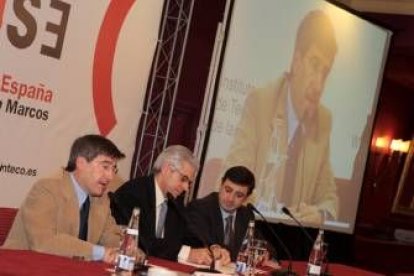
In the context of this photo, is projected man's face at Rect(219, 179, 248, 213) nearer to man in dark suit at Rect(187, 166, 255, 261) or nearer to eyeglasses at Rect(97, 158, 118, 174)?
man in dark suit at Rect(187, 166, 255, 261)

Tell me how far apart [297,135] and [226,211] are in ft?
7.33

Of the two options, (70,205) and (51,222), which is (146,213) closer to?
(70,205)

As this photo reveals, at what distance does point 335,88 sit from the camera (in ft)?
23.4

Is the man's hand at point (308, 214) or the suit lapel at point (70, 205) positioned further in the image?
the man's hand at point (308, 214)

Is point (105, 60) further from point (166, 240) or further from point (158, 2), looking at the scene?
point (166, 240)

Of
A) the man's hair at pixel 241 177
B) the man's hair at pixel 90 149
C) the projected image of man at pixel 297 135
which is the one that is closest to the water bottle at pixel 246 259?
the man's hair at pixel 90 149

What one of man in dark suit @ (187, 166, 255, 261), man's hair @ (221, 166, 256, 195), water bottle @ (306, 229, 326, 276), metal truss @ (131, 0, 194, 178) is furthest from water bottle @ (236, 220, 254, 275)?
metal truss @ (131, 0, 194, 178)

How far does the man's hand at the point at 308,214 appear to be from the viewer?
6866mm

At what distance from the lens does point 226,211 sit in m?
4.65

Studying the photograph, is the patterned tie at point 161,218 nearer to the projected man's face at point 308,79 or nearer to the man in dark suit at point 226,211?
the man in dark suit at point 226,211

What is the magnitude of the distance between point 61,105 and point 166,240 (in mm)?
1343

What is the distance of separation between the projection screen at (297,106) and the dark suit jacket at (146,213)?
1.76m

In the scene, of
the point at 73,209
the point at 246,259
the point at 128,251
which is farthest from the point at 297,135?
the point at 128,251

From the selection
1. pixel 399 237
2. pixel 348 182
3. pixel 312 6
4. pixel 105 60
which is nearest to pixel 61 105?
pixel 105 60
